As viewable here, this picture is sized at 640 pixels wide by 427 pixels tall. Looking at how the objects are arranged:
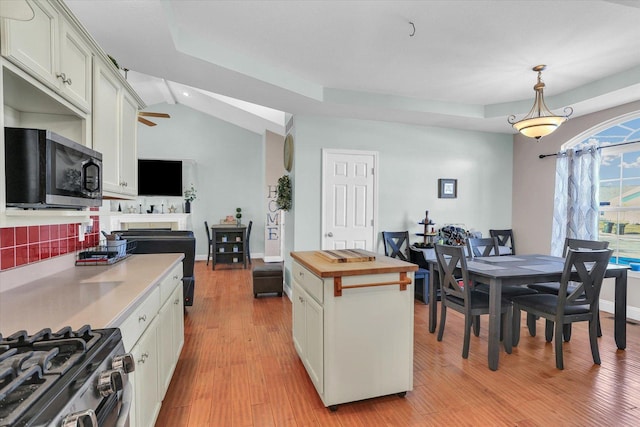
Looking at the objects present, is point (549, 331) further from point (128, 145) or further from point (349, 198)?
point (128, 145)

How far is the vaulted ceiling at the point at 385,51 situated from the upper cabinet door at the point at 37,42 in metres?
0.90

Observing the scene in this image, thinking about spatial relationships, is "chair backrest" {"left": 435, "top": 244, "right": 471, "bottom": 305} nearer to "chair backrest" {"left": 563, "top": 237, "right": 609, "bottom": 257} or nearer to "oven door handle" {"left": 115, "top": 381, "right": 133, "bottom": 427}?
"chair backrest" {"left": 563, "top": 237, "right": 609, "bottom": 257}

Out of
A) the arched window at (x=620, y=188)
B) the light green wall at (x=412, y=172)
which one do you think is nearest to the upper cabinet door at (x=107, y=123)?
the light green wall at (x=412, y=172)

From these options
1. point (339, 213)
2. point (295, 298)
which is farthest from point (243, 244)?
point (295, 298)

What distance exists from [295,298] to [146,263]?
122cm

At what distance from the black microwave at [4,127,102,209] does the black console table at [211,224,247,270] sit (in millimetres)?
5680

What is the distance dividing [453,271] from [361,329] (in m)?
1.35

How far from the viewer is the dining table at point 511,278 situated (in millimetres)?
2664

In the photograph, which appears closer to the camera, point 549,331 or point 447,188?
point 549,331

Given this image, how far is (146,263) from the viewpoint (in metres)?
2.44

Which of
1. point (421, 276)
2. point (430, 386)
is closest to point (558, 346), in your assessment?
point (430, 386)

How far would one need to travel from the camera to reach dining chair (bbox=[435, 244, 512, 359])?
2.84m

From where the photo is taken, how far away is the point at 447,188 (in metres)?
5.25

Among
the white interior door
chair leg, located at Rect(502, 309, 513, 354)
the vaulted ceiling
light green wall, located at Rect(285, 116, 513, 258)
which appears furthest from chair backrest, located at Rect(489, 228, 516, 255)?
chair leg, located at Rect(502, 309, 513, 354)
